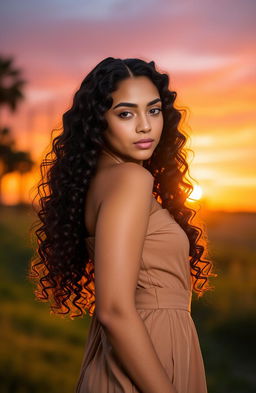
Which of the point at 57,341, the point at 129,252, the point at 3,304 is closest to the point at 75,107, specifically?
the point at 129,252

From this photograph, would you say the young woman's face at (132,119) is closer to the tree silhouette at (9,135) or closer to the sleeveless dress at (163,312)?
the sleeveless dress at (163,312)

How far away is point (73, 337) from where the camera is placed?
40.0 feet

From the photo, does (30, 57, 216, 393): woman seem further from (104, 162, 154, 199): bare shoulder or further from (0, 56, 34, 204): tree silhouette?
(0, 56, 34, 204): tree silhouette

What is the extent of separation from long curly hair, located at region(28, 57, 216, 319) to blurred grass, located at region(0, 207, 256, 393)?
115 inches

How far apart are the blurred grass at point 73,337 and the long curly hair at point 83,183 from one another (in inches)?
115

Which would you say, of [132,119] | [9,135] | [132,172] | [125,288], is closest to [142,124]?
[132,119]

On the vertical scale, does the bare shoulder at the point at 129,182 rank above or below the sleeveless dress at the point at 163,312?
above

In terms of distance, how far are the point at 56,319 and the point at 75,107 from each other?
1143cm

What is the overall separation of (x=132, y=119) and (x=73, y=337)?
1029 centimetres

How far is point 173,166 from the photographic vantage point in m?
3.07

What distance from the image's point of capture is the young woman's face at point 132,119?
2.46m

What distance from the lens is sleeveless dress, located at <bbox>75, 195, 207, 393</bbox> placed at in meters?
2.35

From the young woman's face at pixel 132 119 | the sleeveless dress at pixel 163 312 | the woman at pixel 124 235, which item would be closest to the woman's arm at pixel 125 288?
the woman at pixel 124 235

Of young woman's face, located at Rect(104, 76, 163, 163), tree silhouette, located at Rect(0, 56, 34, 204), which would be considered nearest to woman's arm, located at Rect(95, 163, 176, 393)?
young woman's face, located at Rect(104, 76, 163, 163)
